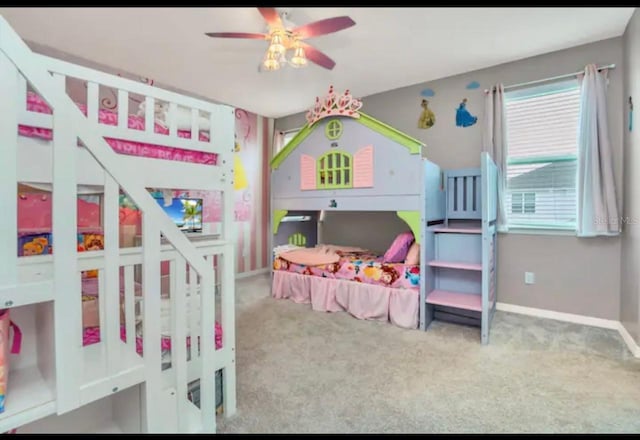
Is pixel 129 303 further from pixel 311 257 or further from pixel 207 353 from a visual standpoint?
pixel 311 257

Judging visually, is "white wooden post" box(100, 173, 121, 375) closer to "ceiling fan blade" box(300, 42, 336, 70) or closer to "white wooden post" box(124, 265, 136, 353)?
"white wooden post" box(124, 265, 136, 353)

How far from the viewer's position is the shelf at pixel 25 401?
2.95 feet

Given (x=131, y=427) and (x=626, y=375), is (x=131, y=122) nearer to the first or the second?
(x=131, y=427)

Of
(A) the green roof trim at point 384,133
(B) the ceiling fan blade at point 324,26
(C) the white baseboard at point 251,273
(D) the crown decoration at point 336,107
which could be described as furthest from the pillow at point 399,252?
(C) the white baseboard at point 251,273

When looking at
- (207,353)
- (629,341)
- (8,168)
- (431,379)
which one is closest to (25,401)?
(207,353)

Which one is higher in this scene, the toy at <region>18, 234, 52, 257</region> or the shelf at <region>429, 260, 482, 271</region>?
the toy at <region>18, 234, 52, 257</region>

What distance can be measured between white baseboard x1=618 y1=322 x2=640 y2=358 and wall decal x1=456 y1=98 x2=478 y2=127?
2202 mm

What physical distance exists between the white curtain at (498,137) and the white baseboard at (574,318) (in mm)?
780

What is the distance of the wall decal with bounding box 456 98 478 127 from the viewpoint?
326 centimetres

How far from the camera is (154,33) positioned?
101 inches

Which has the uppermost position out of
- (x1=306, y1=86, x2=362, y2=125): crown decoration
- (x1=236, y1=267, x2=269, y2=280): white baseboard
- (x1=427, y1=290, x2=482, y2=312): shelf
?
(x1=306, y1=86, x2=362, y2=125): crown decoration

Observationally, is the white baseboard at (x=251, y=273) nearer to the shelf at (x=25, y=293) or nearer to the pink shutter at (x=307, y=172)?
the pink shutter at (x=307, y=172)

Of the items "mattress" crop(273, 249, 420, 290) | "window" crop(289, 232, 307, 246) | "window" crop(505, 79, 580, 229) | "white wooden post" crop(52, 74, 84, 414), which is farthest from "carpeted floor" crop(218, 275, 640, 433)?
"window" crop(289, 232, 307, 246)

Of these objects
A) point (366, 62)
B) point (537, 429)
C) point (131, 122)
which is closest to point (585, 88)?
point (366, 62)
